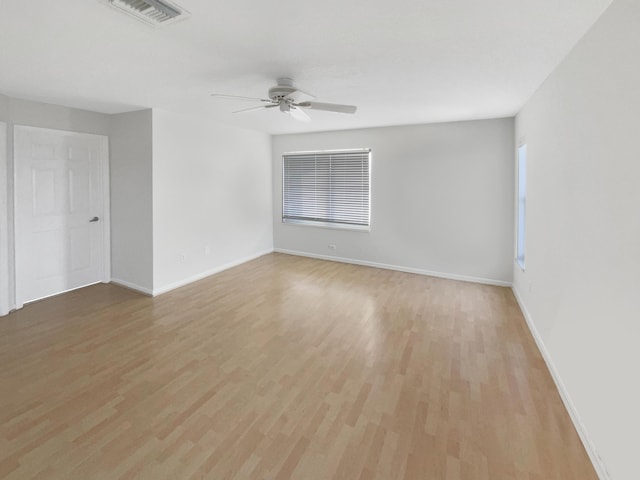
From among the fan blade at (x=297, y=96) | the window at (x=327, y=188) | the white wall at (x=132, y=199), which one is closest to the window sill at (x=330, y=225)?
the window at (x=327, y=188)

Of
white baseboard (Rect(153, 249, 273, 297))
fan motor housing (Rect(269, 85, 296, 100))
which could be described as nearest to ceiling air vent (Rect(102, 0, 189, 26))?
fan motor housing (Rect(269, 85, 296, 100))

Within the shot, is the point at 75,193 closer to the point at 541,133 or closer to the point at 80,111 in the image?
the point at 80,111

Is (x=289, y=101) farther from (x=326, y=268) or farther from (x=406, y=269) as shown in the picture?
(x=406, y=269)

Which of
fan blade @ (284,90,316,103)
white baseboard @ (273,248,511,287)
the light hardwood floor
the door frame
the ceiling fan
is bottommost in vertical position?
the light hardwood floor

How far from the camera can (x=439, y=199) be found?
506 centimetres

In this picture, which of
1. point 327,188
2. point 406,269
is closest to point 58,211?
point 327,188

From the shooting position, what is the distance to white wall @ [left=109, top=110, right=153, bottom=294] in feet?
13.7

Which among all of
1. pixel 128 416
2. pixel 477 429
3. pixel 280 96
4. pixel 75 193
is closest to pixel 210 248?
pixel 75 193

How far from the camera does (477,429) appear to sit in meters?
1.96

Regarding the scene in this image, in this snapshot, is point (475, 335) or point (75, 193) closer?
point (475, 335)

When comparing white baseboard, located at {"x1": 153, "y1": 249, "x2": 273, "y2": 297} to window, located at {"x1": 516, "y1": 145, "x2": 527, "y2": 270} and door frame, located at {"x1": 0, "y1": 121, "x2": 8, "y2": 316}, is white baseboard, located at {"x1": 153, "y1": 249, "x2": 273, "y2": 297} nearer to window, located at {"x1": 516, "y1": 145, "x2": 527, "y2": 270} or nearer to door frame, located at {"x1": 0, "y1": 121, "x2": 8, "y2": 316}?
door frame, located at {"x1": 0, "y1": 121, "x2": 8, "y2": 316}

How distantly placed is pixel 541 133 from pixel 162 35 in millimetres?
3205

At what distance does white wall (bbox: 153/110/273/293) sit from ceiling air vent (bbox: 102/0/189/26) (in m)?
2.49

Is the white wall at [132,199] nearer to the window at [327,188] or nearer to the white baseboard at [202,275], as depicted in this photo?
the white baseboard at [202,275]
